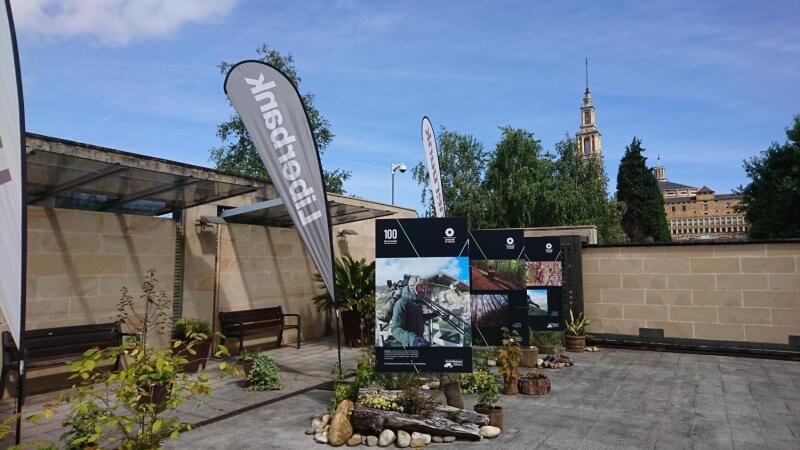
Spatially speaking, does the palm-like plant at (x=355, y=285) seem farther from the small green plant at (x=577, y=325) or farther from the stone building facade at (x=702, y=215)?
the stone building facade at (x=702, y=215)

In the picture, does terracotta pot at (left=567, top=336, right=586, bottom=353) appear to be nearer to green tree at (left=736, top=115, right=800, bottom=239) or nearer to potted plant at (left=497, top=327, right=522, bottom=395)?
potted plant at (left=497, top=327, right=522, bottom=395)

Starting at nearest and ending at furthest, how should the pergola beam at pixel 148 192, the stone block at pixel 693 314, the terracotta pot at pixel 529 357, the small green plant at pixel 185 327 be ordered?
the pergola beam at pixel 148 192 < the small green plant at pixel 185 327 < the terracotta pot at pixel 529 357 < the stone block at pixel 693 314

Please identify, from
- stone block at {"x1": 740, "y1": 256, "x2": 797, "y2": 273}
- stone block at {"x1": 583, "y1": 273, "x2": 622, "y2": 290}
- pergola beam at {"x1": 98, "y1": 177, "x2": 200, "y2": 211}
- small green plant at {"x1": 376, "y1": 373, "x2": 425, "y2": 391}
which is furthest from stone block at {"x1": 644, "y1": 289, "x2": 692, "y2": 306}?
pergola beam at {"x1": 98, "y1": 177, "x2": 200, "y2": 211}

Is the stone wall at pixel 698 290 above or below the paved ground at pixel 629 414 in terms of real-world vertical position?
above

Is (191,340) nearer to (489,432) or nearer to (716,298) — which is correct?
(489,432)

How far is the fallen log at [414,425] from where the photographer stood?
5.28 metres

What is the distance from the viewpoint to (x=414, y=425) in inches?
207

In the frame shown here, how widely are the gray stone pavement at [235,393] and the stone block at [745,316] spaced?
827 centimetres

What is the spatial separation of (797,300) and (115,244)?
44.6 feet

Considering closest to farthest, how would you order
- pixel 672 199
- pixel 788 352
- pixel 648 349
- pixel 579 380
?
pixel 579 380, pixel 788 352, pixel 648 349, pixel 672 199

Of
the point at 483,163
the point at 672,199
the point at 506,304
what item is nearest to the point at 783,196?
the point at 483,163

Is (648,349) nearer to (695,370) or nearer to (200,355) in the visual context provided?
(695,370)

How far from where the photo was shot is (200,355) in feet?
28.3

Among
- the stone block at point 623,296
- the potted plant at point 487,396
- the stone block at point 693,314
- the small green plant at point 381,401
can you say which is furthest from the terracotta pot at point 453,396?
the stone block at point 693,314
